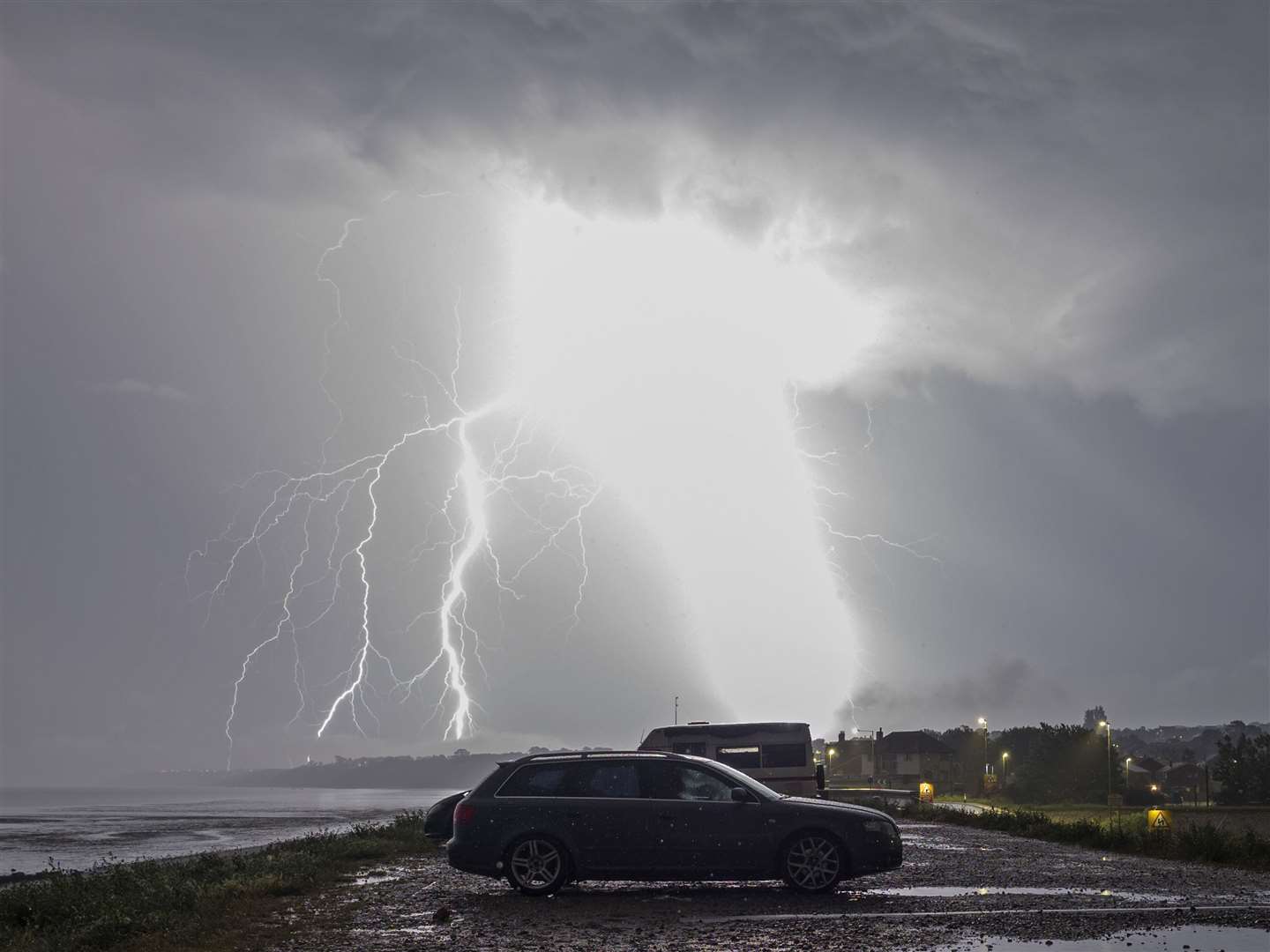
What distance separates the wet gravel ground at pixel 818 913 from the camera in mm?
8492

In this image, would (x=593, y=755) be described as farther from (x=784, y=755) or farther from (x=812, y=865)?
(x=784, y=755)

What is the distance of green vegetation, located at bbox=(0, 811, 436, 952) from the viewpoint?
950 cm

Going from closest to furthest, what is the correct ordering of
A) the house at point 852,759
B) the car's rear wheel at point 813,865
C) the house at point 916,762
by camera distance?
the car's rear wheel at point 813,865 → the house at point 916,762 → the house at point 852,759

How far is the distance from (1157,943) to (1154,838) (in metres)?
11.6

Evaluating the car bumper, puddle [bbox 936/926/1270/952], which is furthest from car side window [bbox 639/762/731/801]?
puddle [bbox 936/926/1270/952]

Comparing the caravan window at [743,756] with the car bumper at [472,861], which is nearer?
the car bumper at [472,861]

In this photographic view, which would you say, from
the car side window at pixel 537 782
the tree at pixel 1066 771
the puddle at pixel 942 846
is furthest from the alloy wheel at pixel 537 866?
the tree at pixel 1066 771

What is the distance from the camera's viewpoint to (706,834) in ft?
38.0

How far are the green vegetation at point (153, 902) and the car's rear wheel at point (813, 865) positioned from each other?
5.39 meters

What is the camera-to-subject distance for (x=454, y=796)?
22812 millimetres

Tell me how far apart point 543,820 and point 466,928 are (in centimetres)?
232

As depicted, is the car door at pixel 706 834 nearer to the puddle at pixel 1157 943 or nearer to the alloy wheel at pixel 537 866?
the alloy wheel at pixel 537 866

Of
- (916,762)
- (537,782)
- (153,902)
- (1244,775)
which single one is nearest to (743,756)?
(537,782)

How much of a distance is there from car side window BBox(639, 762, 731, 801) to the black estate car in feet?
0.03
